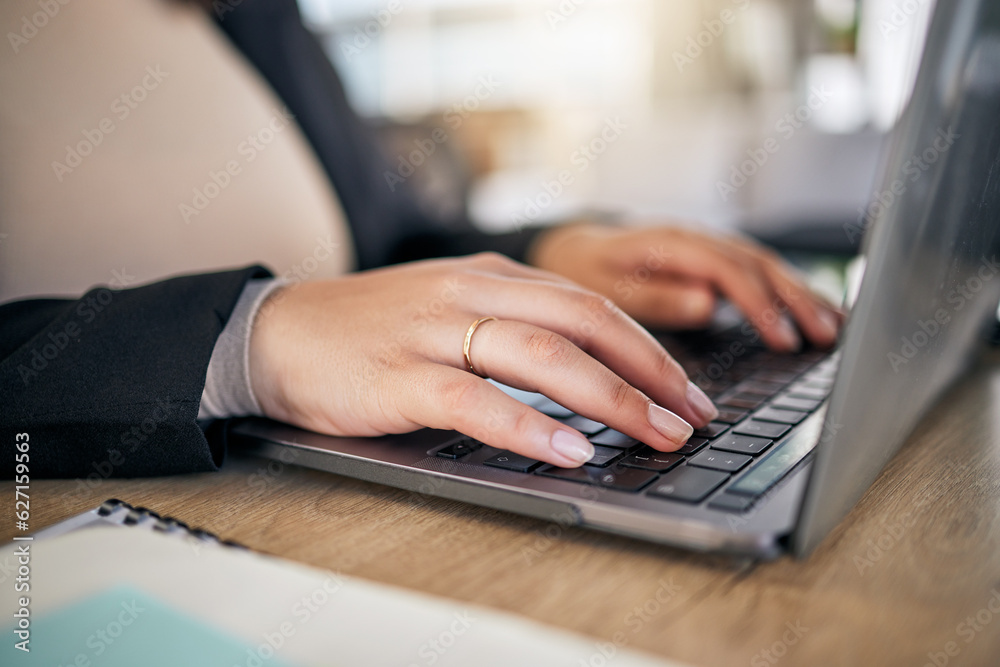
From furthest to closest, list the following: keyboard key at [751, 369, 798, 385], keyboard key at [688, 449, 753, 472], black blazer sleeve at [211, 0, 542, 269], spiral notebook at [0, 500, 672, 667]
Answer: black blazer sleeve at [211, 0, 542, 269], keyboard key at [751, 369, 798, 385], keyboard key at [688, 449, 753, 472], spiral notebook at [0, 500, 672, 667]

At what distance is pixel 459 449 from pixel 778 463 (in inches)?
7.2

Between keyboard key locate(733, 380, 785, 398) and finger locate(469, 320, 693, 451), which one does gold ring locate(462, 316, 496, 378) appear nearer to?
finger locate(469, 320, 693, 451)

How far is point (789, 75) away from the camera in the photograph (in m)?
3.97

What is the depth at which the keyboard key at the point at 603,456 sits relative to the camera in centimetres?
42

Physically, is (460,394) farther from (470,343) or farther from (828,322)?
(828,322)

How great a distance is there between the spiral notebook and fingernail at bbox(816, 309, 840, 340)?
58 centimetres

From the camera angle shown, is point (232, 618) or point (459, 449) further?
point (459, 449)

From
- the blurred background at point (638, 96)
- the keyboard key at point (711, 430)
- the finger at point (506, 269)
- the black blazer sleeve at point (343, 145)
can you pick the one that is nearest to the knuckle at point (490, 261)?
the finger at point (506, 269)

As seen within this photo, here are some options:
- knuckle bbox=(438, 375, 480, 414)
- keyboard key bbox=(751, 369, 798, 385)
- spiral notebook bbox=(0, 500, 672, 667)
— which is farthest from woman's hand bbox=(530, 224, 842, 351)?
spiral notebook bbox=(0, 500, 672, 667)

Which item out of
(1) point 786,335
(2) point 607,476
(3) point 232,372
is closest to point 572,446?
(2) point 607,476

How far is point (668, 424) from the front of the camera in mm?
447

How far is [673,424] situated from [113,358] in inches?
14.1

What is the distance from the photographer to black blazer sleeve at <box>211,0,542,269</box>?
1.06 meters

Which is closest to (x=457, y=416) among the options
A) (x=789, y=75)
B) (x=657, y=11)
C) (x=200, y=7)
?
(x=200, y=7)
